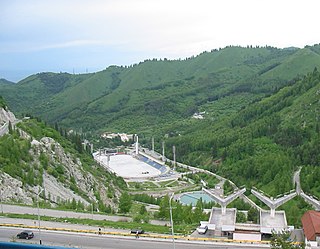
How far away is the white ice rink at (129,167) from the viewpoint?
345 ft

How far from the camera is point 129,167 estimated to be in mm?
116688

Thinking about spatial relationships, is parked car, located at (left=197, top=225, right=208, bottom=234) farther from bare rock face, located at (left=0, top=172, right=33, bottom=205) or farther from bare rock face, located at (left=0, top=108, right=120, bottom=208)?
bare rock face, located at (left=0, top=172, right=33, bottom=205)

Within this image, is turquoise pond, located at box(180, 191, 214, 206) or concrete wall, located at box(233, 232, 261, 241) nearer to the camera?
concrete wall, located at box(233, 232, 261, 241)

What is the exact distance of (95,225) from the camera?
34781mm

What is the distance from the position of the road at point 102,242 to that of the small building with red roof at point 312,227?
16.9 feet

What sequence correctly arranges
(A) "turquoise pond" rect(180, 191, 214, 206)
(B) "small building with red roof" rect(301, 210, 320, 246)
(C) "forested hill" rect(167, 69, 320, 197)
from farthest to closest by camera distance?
(C) "forested hill" rect(167, 69, 320, 197) < (A) "turquoise pond" rect(180, 191, 214, 206) < (B) "small building with red roof" rect(301, 210, 320, 246)

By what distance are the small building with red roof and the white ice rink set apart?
2665 inches

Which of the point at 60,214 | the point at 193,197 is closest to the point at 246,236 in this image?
the point at 60,214

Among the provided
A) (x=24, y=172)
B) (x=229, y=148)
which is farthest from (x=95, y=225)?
(x=229, y=148)

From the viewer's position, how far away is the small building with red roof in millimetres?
32056

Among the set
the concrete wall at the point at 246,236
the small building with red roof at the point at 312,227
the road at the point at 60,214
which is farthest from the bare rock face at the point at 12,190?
the small building with red roof at the point at 312,227

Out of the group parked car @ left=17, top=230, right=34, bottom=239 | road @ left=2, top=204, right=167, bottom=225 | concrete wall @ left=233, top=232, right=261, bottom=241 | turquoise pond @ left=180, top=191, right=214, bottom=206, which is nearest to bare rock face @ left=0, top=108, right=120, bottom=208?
road @ left=2, top=204, right=167, bottom=225

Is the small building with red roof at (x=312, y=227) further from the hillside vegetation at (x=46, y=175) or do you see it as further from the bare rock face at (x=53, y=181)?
the bare rock face at (x=53, y=181)

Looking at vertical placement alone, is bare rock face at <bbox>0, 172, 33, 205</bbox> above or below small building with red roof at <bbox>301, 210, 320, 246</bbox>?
above
